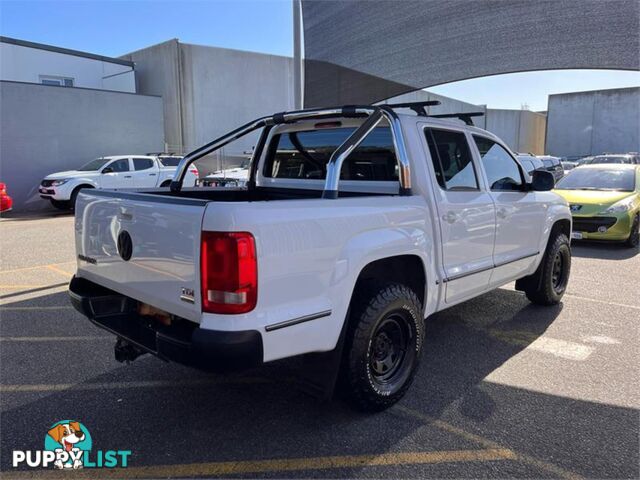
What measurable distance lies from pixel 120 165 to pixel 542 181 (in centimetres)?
1472

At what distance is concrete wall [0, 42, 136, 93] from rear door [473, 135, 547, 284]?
2091cm

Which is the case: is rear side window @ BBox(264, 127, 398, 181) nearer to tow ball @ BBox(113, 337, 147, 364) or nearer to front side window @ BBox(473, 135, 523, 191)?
front side window @ BBox(473, 135, 523, 191)

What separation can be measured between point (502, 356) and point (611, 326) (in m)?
1.54

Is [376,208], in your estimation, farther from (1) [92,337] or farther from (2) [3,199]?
(2) [3,199]

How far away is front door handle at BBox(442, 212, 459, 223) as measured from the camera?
145 inches

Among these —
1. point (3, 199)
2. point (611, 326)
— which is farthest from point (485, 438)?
point (3, 199)

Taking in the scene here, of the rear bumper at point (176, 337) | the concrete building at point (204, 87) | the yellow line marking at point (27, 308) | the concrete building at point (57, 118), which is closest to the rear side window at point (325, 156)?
the rear bumper at point (176, 337)

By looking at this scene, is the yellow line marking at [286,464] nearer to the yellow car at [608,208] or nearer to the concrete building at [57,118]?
the yellow car at [608,208]

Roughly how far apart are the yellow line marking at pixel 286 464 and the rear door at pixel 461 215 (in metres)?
1.32

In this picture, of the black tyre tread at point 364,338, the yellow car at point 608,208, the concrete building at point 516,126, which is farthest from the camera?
the concrete building at point 516,126

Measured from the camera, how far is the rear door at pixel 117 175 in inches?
627

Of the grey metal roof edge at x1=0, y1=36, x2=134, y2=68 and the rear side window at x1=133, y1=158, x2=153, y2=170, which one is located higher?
the grey metal roof edge at x1=0, y1=36, x2=134, y2=68

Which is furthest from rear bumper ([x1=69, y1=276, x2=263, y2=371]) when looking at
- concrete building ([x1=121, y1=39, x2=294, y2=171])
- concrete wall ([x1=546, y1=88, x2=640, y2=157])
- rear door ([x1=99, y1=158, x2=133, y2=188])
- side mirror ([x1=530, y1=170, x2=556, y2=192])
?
concrete wall ([x1=546, y1=88, x2=640, y2=157])

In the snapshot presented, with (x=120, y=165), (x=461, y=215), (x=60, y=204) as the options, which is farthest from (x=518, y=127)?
(x=461, y=215)
